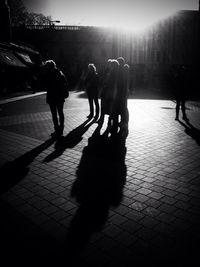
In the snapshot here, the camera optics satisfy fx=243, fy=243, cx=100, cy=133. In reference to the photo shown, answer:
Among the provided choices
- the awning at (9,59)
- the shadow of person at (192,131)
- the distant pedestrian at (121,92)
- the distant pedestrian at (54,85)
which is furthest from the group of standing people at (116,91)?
the awning at (9,59)

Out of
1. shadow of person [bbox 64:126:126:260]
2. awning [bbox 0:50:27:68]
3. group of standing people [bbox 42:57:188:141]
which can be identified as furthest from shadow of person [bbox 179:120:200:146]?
awning [bbox 0:50:27:68]

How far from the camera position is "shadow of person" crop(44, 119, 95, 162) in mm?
5781

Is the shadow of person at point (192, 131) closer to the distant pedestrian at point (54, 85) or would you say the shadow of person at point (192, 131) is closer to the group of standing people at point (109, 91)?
the group of standing people at point (109, 91)

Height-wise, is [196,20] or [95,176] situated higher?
[196,20]

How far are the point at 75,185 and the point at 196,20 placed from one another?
143 feet

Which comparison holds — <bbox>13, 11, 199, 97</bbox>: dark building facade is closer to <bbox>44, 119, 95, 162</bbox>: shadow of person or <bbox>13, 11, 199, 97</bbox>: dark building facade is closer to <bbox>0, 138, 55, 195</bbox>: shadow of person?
<bbox>44, 119, 95, 162</bbox>: shadow of person

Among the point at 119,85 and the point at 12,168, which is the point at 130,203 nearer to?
the point at 12,168

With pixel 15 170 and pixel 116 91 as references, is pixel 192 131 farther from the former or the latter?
pixel 15 170

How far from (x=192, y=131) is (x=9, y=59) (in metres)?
15.8

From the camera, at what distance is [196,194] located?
3818 mm

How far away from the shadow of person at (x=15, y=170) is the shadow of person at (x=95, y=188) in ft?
3.59

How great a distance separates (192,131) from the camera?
8008mm

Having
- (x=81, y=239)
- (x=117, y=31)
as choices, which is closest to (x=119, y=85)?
(x=81, y=239)

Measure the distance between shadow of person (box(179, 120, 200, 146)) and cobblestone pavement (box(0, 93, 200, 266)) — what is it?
0.73 ft
